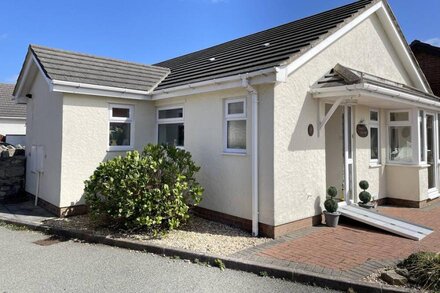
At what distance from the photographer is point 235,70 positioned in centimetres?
835

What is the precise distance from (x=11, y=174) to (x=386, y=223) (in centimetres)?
1223

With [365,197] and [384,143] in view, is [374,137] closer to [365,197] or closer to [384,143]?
[384,143]

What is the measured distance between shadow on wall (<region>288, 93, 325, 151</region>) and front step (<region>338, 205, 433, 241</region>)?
1812 millimetres

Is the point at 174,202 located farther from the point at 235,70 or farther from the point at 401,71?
the point at 401,71

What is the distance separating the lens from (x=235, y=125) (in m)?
8.16

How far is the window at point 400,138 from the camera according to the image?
1081 cm

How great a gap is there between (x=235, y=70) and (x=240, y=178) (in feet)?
8.95

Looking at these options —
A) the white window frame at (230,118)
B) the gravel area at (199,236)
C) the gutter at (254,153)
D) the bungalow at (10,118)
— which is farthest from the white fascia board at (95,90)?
the bungalow at (10,118)

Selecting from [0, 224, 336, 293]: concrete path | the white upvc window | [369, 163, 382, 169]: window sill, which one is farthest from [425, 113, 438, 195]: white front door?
the white upvc window

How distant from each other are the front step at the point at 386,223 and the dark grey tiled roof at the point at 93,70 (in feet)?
23.0

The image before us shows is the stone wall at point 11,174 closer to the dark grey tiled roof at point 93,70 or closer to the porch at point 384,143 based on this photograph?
the dark grey tiled roof at point 93,70

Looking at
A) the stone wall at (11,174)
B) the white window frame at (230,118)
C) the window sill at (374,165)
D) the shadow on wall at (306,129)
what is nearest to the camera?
the shadow on wall at (306,129)

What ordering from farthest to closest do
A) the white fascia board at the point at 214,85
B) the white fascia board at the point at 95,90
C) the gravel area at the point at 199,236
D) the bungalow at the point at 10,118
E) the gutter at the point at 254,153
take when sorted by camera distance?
1. the bungalow at the point at 10,118
2. the white fascia board at the point at 95,90
3. the gutter at the point at 254,153
4. the white fascia board at the point at 214,85
5. the gravel area at the point at 199,236

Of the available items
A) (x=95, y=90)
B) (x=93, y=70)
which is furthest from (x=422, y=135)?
(x=93, y=70)
